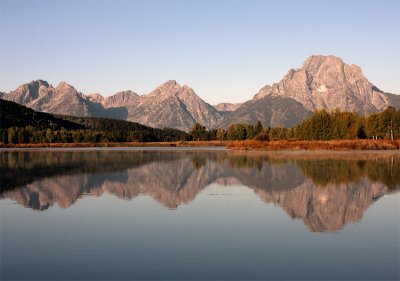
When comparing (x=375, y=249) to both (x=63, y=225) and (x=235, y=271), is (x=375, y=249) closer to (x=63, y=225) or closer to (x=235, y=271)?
(x=235, y=271)

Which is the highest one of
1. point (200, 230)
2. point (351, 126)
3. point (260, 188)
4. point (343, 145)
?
point (351, 126)

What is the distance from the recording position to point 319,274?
16188 millimetres

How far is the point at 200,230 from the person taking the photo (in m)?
23.9

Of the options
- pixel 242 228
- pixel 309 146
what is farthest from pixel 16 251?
pixel 309 146

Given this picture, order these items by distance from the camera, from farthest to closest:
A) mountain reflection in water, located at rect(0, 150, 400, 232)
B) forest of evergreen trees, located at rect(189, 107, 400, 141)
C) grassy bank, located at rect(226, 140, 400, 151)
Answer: forest of evergreen trees, located at rect(189, 107, 400, 141) < grassy bank, located at rect(226, 140, 400, 151) < mountain reflection in water, located at rect(0, 150, 400, 232)

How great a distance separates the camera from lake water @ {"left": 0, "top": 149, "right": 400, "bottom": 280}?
55.6 feet

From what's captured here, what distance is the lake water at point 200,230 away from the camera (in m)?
17.0

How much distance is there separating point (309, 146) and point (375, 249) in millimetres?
117151

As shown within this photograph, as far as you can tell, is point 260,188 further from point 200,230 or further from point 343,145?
point 343,145

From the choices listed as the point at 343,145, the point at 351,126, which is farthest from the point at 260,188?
the point at 351,126

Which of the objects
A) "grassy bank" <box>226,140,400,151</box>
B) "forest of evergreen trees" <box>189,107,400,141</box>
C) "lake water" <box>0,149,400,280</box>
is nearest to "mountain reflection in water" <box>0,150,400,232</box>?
"lake water" <box>0,149,400,280</box>

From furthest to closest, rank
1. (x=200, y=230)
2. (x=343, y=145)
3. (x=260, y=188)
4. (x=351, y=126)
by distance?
1. (x=351, y=126)
2. (x=343, y=145)
3. (x=260, y=188)
4. (x=200, y=230)

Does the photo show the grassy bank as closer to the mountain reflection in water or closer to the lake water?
the mountain reflection in water

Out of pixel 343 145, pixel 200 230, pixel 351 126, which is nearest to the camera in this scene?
pixel 200 230
